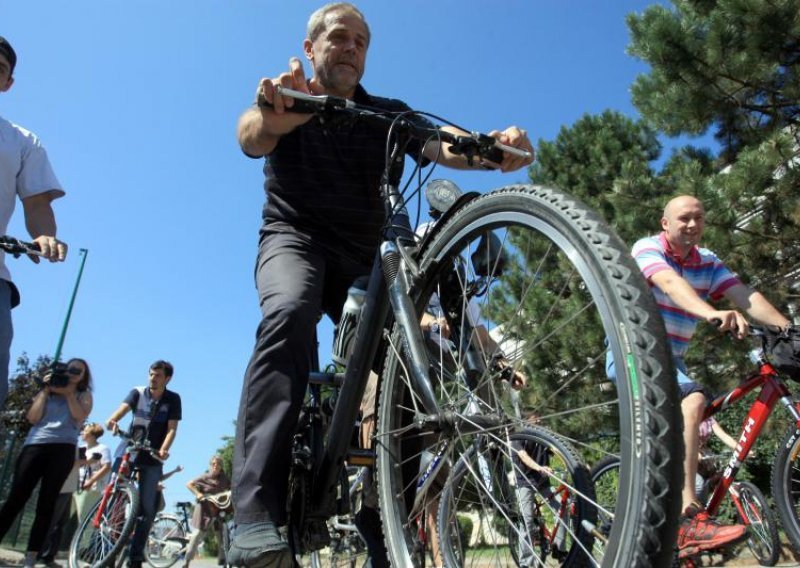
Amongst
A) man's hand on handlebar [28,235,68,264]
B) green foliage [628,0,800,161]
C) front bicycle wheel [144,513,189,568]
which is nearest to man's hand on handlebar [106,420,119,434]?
front bicycle wheel [144,513,189,568]

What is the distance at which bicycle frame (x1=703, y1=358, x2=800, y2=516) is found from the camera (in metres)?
4.11

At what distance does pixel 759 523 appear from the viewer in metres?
5.81

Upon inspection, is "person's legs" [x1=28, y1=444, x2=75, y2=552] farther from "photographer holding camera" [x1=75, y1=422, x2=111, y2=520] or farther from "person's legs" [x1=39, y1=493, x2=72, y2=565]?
"photographer holding camera" [x1=75, y1=422, x2=111, y2=520]

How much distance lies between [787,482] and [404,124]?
320 cm

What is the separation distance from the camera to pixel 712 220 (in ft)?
25.0

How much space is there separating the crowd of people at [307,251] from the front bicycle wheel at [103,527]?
4.73 metres

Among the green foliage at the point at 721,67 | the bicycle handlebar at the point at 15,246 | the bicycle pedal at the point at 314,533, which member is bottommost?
the bicycle pedal at the point at 314,533

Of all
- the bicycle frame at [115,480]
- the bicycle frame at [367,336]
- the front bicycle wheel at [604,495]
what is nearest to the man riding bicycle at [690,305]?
the front bicycle wheel at [604,495]

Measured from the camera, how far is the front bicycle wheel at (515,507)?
2.08 meters

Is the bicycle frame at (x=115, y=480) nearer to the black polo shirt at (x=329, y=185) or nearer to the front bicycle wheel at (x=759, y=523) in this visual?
the black polo shirt at (x=329, y=185)

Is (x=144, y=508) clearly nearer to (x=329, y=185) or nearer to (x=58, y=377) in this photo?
(x=58, y=377)

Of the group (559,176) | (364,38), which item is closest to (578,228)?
(364,38)

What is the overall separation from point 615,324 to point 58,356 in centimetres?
1734

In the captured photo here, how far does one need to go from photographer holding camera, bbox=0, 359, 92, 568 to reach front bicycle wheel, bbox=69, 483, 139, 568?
1.36m
